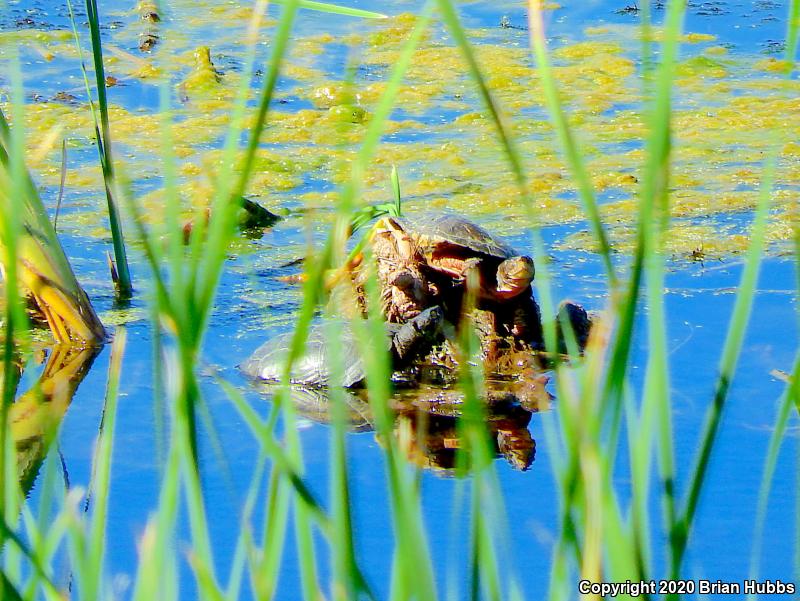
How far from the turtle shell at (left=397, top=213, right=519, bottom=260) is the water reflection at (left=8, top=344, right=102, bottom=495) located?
1053mm


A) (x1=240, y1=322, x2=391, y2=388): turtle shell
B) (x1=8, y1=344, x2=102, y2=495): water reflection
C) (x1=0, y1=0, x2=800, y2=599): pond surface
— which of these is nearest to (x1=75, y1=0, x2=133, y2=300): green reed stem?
(x1=0, y1=0, x2=800, y2=599): pond surface

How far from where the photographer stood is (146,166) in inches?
216

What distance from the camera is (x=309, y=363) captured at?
340 cm

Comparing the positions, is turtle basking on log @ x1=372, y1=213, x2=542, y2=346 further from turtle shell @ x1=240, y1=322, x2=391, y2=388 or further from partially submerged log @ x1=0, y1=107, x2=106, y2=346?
partially submerged log @ x1=0, y1=107, x2=106, y2=346

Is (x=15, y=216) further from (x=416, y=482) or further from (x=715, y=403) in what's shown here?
(x=715, y=403)

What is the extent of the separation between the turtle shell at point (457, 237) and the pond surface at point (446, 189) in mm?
390

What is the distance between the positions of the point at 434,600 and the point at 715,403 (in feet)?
1.09

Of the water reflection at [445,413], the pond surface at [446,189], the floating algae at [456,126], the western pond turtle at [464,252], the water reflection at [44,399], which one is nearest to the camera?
the pond surface at [446,189]

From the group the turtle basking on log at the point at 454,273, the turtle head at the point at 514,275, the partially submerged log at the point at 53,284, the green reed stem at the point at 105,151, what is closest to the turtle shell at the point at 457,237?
the turtle basking on log at the point at 454,273

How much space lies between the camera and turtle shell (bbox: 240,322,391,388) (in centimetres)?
330

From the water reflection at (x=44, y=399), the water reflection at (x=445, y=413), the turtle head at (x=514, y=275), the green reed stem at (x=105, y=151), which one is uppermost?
the green reed stem at (x=105, y=151)

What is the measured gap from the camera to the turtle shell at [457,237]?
11.7ft

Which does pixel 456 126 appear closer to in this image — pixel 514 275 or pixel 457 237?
pixel 457 237

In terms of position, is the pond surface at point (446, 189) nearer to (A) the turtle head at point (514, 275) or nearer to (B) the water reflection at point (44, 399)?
(B) the water reflection at point (44, 399)
